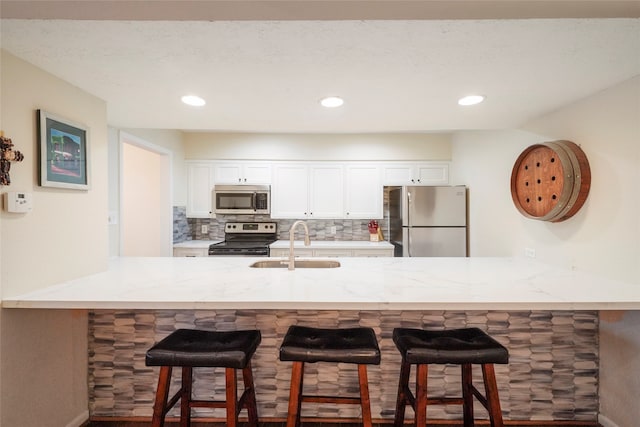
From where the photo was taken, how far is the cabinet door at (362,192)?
4.00 m

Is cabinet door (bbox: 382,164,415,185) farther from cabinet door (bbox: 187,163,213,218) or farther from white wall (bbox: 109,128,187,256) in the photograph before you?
white wall (bbox: 109,128,187,256)

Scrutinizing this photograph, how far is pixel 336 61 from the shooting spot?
145cm

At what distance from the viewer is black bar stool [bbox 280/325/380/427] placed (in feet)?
4.26

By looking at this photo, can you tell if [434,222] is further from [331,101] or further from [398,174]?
[331,101]

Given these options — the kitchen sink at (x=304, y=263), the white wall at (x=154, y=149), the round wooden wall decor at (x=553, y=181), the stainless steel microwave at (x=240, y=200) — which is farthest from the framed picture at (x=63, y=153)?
the round wooden wall decor at (x=553, y=181)

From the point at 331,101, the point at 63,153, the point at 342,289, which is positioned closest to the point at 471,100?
the point at 331,101

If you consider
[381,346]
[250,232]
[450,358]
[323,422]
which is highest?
[250,232]

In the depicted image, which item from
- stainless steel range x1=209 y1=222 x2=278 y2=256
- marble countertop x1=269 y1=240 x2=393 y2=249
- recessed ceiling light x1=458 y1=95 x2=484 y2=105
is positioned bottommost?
marble countertop x1=269 y1=240 x2=393 y2=249

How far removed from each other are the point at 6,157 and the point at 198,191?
106 inches

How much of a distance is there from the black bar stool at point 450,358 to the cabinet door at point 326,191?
255 cm

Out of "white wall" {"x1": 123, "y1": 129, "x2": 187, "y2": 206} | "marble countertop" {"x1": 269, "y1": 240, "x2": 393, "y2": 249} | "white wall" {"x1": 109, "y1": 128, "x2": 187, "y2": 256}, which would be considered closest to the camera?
"white wall" {"x1": 109, "y1": 128, "x2": 187, "y2": 256}

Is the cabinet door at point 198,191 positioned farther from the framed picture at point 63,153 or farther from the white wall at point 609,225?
the white wall at point 609,225

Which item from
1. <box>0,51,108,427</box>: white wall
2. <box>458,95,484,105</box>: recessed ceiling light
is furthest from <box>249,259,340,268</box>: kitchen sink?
<box>458,95,484,105</box>: recessed ceiling light

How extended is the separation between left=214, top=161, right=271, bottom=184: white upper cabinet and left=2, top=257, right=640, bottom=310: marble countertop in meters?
2.01
